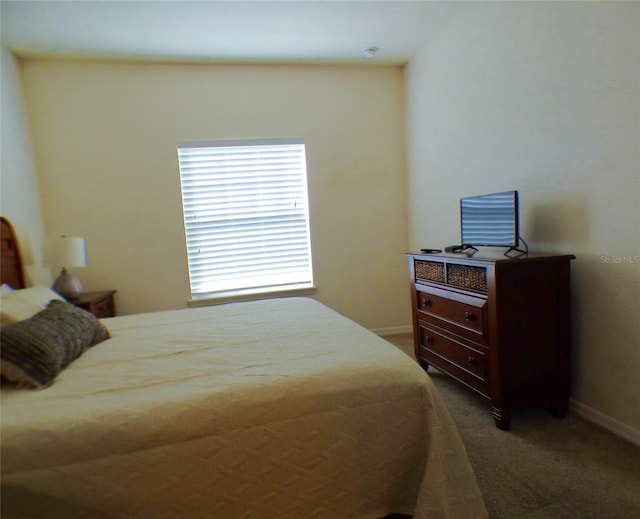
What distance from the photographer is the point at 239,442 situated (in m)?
1.10

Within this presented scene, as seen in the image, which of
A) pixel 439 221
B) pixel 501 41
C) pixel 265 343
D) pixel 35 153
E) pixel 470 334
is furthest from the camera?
pixel 439 221

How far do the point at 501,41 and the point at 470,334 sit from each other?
1.96m

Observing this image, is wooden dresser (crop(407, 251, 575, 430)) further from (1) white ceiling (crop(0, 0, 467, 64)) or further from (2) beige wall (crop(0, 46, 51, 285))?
(2) beige wall (crop(0, 46, 51, 285))

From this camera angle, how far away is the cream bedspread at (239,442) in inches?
39.4

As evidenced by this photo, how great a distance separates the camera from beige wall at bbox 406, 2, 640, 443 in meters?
1.76

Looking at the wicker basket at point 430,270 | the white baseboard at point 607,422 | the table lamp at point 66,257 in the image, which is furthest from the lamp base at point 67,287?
the white baseboard at point 607,422

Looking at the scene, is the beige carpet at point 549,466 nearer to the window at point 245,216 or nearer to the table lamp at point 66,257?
the window at point 245,216

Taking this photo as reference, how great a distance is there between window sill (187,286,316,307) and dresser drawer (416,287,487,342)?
1329 millimetres

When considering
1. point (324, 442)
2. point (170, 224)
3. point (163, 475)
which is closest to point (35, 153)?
point (170, 224)

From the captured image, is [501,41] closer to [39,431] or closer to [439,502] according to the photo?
[439,502]

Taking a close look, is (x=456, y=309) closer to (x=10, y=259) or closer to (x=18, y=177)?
(x=10, y=259)

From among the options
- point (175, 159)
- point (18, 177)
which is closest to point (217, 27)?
Answer: point (175, 159)

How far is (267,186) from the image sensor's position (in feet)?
11.8

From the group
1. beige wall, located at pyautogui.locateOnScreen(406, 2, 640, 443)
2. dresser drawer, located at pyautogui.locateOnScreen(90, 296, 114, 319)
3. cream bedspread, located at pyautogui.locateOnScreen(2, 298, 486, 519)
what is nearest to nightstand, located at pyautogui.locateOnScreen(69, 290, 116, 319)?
dresser drawer, located at pyautogui.locateOnScreen(90, 296, 114, 319)
